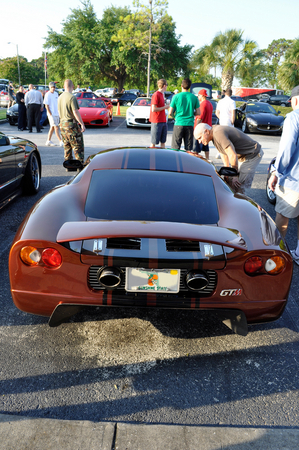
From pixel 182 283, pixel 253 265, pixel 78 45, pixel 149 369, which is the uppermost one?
pixel 78 45

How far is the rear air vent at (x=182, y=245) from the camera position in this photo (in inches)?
90.6

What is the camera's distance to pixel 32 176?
604cm

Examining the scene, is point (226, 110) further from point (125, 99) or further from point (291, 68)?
point (291, 68)

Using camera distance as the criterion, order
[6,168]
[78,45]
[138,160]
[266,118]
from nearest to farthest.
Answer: [138,160] → [6,168] → [266,118] → [78,45]

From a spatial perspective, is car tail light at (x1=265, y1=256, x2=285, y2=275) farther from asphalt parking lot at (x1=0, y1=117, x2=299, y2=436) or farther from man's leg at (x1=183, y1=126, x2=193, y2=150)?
man's leg at (x1=183, y1=126, x2=193, y2=150)

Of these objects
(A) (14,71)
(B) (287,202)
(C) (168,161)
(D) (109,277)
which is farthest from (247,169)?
(A) (14,71)

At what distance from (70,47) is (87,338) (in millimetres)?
48997

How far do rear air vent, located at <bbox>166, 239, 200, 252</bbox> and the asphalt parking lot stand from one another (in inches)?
30.8

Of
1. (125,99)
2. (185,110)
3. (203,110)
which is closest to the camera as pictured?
(185,110)

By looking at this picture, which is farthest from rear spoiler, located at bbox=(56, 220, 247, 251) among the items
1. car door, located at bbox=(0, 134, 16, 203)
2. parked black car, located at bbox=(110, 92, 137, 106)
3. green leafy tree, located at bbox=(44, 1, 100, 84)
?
green leafy tree, located at bbox=(44, 1, 100, 84)

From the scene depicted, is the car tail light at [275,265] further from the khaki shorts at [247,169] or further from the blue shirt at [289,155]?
the khaki shorts at [247,169]

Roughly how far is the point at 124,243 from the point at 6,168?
3229 millimetres

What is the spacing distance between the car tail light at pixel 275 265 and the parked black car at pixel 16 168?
3553 millimetres

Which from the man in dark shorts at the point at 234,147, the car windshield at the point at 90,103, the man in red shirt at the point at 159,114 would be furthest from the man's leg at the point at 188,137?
the car windshield at the point at 90,103
